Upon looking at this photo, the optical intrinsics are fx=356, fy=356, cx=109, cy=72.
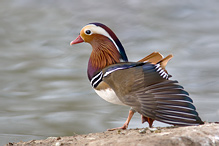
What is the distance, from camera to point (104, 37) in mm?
5066

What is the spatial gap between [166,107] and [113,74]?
816 millimetres

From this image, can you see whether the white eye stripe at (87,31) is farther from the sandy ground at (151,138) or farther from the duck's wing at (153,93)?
the sandy ground at (151,138)

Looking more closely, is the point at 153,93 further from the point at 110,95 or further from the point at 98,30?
the point at 98,30

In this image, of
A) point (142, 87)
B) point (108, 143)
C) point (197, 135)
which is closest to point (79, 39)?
point (142, 87)

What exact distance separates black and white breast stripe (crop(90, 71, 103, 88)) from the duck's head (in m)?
0.42

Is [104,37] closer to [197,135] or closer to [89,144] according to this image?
[89,144]

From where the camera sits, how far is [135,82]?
4473 mm

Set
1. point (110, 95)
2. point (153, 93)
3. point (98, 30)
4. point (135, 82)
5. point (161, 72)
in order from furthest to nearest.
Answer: point (98, 30)
point (110, 95)
point (161, 72)
point (135, 82)
point (153, 93)

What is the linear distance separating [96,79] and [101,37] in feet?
2.03

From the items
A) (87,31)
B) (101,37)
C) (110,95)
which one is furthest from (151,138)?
(87,31)

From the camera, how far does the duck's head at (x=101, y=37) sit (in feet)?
16.6

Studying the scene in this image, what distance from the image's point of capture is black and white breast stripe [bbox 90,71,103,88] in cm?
483

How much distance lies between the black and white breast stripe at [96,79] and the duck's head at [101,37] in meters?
0.42

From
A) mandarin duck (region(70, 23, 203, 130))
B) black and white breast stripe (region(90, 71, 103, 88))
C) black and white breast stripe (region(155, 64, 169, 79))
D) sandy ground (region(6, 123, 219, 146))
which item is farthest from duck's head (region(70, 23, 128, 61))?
sandy ground (region(6, 123, 219, 146))
